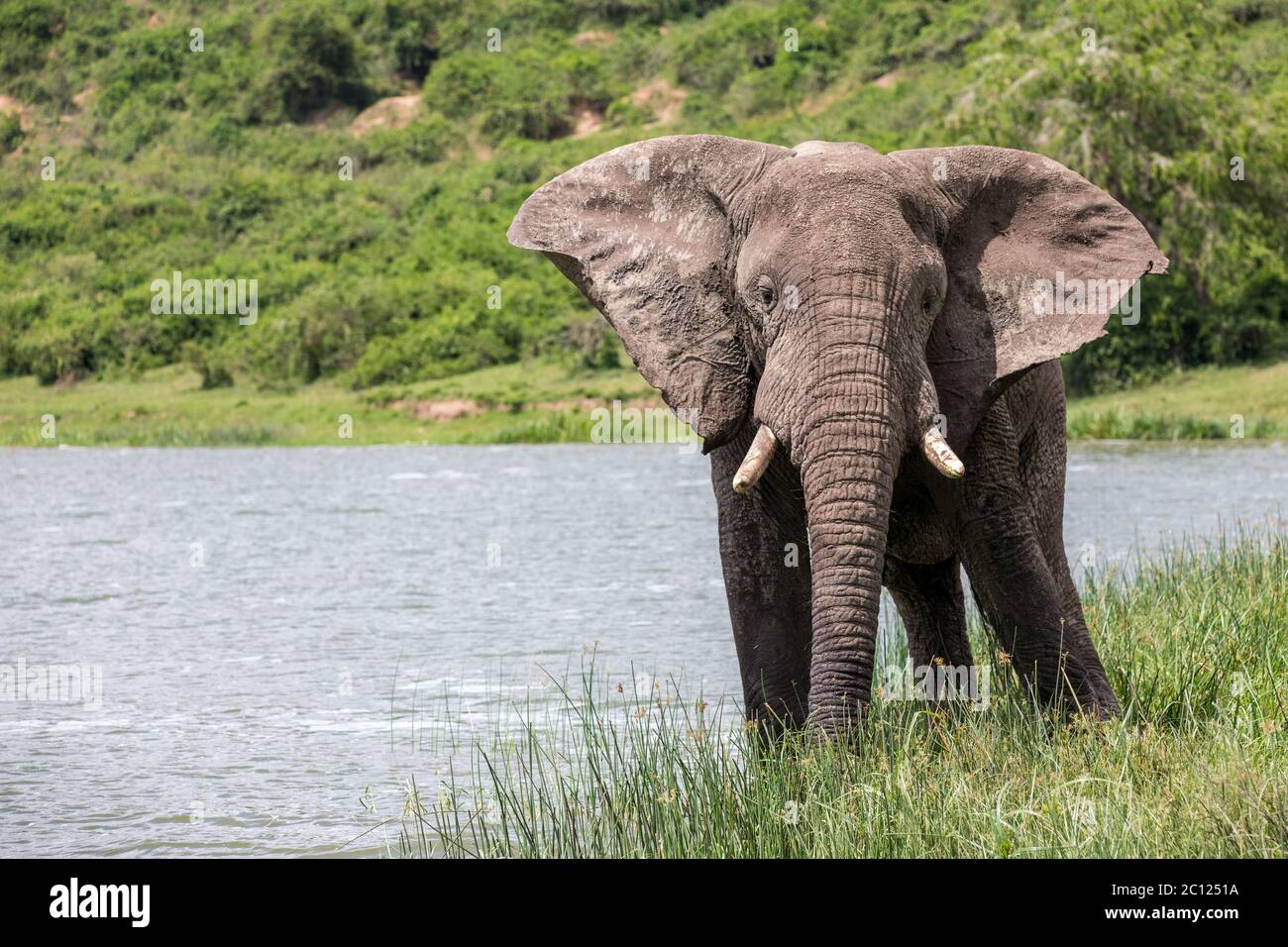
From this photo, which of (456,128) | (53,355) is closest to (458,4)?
(456,128)

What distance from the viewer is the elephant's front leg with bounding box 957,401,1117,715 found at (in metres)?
7.25

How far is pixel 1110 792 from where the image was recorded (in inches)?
263

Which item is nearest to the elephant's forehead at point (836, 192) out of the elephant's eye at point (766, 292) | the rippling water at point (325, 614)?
the elephant's eye at point (766, 292)

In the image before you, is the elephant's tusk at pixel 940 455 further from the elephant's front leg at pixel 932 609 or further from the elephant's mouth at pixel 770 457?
the elephant's front leg at pixel 932 609

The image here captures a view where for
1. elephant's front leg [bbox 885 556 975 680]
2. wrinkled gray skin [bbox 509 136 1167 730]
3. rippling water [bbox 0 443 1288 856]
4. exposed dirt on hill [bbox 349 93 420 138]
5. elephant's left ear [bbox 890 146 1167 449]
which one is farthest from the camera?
exposed dirt on hill [bbox 349 93 420 138]

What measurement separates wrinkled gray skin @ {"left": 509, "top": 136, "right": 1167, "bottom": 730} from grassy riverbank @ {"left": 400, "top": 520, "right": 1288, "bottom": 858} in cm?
30

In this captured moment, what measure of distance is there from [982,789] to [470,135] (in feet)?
274

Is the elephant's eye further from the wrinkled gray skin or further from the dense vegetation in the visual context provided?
the dense vegetation

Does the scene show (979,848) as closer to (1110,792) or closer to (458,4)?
(1110,792)

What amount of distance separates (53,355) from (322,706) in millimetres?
45104

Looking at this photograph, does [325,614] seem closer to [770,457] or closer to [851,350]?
[770,457]

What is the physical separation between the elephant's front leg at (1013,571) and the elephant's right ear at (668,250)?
39.5 inches

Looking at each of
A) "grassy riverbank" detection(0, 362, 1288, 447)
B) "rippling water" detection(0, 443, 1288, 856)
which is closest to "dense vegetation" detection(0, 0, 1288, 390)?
"grassy riverbank" detection(0, 362, 1288, 447)

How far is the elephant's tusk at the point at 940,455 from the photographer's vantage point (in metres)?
6.43
